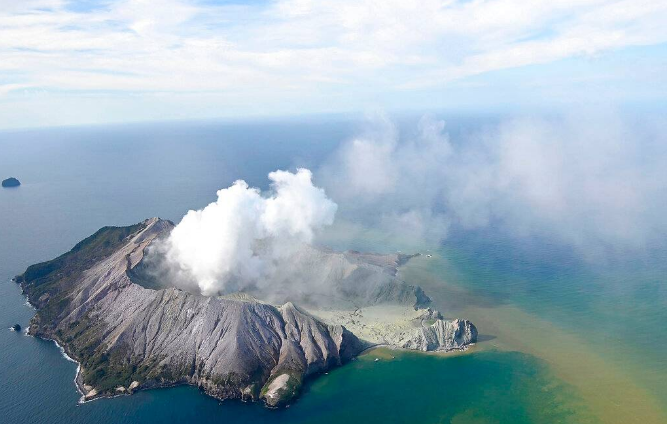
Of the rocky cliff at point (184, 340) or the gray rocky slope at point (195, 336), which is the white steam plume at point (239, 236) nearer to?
the gray rocky slope at point (195, 336)

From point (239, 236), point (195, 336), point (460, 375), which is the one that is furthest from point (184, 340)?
point (460, 375)

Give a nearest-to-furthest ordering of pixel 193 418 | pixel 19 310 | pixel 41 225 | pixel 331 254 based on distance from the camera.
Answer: pixel 193 418
pixel 19 310
pixel 331 254
pixel 41 225

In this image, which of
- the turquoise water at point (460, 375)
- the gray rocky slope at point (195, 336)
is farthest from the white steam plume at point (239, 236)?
the turquoise water at point (460, 375)

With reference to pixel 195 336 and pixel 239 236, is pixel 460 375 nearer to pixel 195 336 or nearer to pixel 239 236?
pixel 195 336

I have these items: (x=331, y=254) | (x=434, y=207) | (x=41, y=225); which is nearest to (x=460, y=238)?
(x=434, y=207)

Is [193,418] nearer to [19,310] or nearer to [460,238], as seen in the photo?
[19,310]
